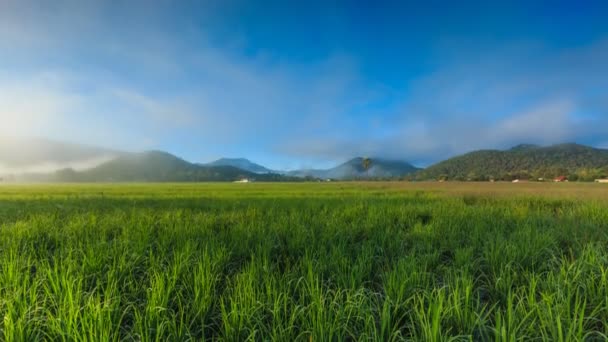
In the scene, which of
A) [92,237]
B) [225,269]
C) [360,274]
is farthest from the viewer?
[92,237]

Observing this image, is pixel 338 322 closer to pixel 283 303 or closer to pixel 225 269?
pixel 283 303

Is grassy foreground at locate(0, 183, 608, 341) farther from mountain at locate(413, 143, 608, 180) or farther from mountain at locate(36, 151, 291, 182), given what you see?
mountain at locate(36, 151, 291, 182)

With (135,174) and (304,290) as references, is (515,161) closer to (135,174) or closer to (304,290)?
(304,290)

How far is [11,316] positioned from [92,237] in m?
4.23

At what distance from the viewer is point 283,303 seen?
9.57ft

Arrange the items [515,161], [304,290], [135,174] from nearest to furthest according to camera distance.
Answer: [304,290] < [515,161] < [135,174]

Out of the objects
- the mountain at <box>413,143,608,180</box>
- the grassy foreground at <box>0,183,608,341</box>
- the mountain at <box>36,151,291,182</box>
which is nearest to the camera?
the grassy foreground at <box>0,183,608,341</box>

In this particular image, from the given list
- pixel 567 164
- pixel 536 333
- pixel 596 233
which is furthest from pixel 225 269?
pixel 567 164

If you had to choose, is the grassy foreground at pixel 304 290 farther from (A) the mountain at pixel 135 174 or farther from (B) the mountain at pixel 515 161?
(A) the mountain at pixel 135 174

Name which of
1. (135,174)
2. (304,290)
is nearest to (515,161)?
(304,290)

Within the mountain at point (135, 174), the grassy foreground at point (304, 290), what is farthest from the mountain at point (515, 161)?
the grassy foreground at point (304, 290)

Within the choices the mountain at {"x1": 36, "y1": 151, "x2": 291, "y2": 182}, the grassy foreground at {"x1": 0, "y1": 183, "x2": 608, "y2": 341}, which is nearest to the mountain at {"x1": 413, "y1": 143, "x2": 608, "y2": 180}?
the mountain at {"x1": 36, "y1": 151, "x2": 291, "y2": 182}

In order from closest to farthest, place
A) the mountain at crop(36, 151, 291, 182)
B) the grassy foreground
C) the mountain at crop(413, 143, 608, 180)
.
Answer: the grassy foreground
the mountain at crop(413, 143, 608, 180)
the mountain at crop(36, 151, 291, 182)

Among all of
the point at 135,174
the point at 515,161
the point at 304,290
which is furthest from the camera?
the point at 135,174
